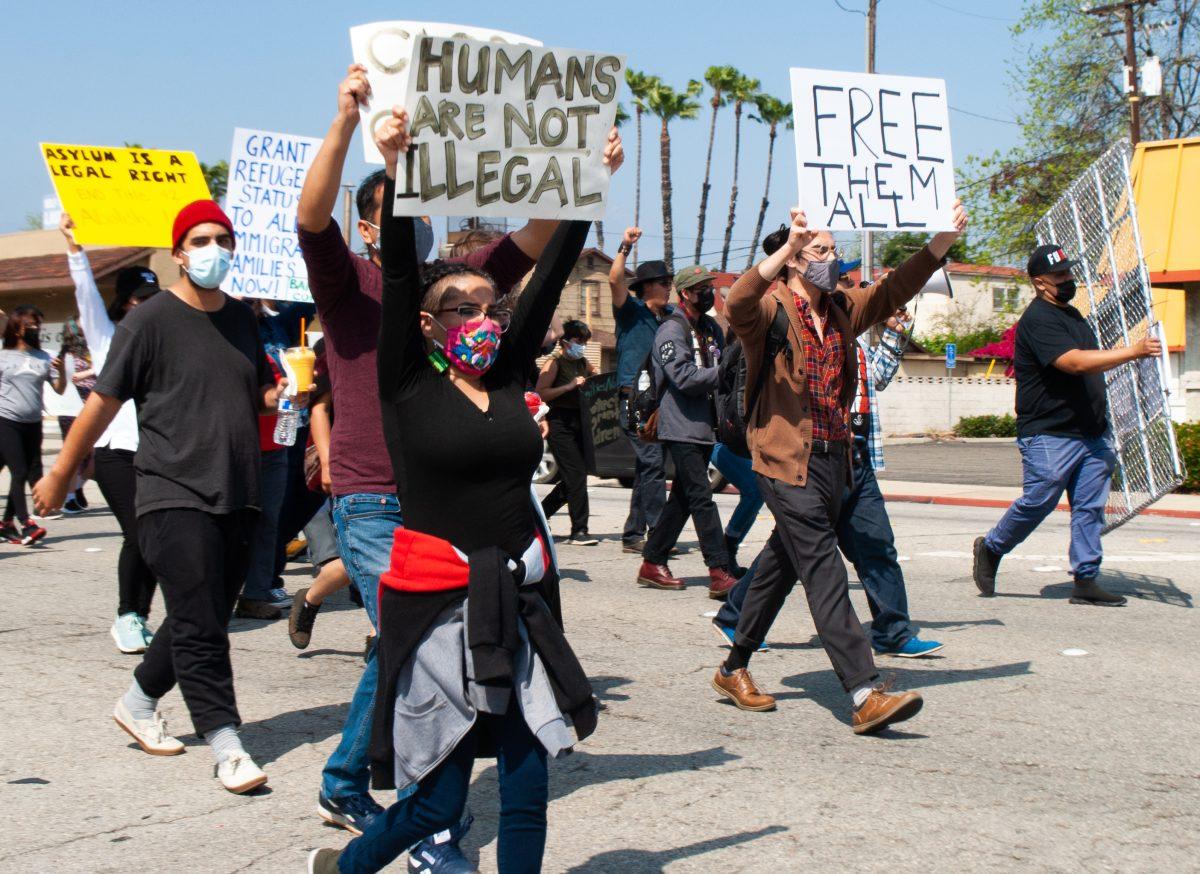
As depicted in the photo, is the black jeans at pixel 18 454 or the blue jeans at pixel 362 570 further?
the black jeans at pixel 18 454

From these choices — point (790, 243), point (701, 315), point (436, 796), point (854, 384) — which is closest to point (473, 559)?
point (436, 796)

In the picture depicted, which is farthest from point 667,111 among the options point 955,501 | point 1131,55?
point 955,501

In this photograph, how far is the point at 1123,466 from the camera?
849 cm

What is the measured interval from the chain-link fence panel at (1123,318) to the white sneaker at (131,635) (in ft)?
18.1

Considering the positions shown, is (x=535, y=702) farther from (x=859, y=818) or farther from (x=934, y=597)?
(x=934, y=597)

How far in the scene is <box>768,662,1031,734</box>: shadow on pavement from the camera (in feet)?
19.4

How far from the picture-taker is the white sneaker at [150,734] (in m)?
5.10

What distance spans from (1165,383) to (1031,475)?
909 mm

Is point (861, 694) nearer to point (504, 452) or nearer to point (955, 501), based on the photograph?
point (504, 452)

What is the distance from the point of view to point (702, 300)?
8.50m

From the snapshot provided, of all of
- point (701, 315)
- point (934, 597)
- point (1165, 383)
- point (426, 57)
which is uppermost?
point (426, 57)

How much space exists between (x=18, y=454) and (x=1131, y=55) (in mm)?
30418

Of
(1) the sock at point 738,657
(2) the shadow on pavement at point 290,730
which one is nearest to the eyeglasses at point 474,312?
(2) the shadow on pavement at point 290,730

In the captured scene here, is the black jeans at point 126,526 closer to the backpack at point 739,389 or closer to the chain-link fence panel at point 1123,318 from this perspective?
the backpack at point 739,389
